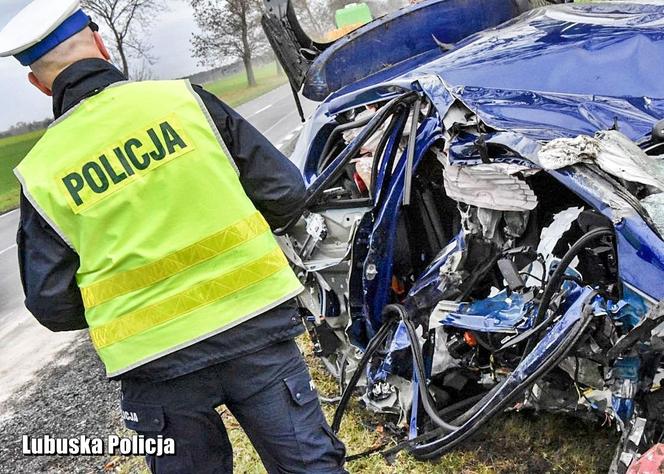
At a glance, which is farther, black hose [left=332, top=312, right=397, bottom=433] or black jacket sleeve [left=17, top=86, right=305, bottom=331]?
black hose [left=332, top=312, right=397, bottom=433]

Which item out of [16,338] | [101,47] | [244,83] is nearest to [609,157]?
[101,47]

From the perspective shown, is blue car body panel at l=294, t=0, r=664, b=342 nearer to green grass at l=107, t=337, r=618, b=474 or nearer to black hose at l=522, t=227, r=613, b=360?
black hose at l=522, t=227, r=613, b=360

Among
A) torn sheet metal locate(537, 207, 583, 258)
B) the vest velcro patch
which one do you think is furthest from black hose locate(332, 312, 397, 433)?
the vest velcro patch

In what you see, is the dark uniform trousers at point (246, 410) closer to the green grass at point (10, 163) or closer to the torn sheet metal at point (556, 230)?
the torn sheet metal at point (556, 230)

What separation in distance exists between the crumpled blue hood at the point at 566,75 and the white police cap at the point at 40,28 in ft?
4.15

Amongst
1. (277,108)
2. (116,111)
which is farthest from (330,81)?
(277,108)

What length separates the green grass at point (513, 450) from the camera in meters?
2.61

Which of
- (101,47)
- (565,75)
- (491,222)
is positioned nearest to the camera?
(101,47)

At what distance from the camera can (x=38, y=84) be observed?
196 cm

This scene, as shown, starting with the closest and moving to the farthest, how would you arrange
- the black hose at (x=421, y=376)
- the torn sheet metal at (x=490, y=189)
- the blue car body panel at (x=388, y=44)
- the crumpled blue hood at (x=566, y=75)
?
the torn sheet metal at (x=490, y=189) < the crumpled blue hood at (x=566, y=75) < the black hose at (x=421, y=376) < the blue car body panel at (x=388, y=44)

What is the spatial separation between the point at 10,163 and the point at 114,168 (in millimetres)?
24372

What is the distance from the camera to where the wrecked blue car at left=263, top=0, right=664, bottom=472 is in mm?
1921

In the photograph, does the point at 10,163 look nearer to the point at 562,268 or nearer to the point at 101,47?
the point at 101,47

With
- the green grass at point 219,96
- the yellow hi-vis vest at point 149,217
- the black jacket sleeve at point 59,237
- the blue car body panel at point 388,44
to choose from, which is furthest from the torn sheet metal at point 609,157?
the green grass at point 219,96
